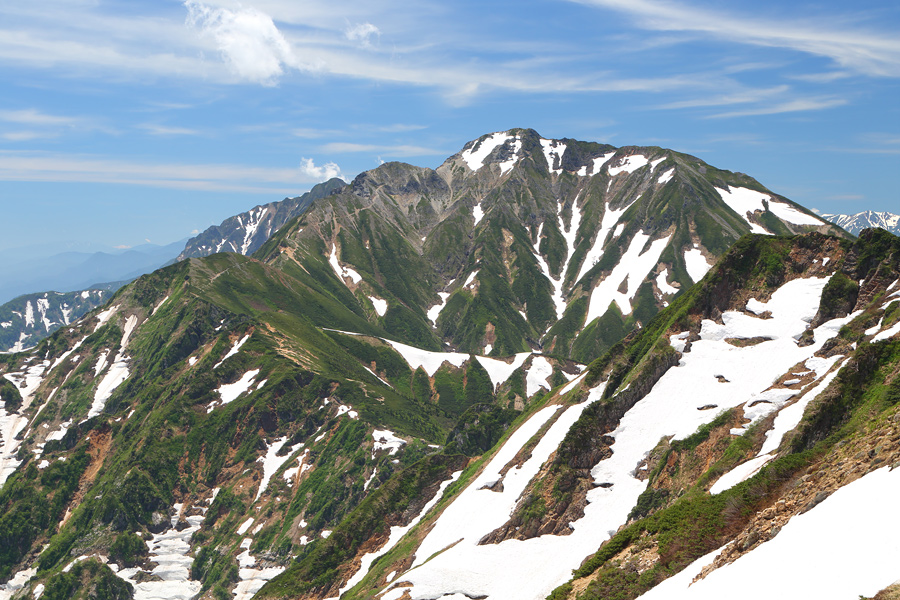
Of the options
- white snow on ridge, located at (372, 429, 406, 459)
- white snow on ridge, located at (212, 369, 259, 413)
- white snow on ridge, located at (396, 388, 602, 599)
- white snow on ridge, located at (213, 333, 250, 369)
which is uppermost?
white snow on ridge, located at (213, 333, 250, 369)

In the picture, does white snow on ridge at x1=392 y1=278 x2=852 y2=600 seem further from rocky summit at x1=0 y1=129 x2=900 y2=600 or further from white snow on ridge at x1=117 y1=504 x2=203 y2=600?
white snow on ridge at x1=117 y1=504 x2=203 y2=600

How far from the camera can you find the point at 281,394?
17475 centimetres

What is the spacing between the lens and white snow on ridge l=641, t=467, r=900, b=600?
66.9 feet

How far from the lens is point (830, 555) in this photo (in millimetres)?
22250

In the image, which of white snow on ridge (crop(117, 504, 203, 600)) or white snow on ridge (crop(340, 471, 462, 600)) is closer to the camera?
white snow on ridge (crop(340, 471, 462, 600))

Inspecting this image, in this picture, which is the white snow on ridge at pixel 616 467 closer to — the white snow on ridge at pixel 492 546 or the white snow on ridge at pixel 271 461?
the white snow on ridge at pixel 492 546

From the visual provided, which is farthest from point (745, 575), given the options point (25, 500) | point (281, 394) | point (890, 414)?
point (25, 500)

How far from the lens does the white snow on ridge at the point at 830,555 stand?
2039 cm

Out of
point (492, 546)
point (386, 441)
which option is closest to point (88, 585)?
point (386, 441)

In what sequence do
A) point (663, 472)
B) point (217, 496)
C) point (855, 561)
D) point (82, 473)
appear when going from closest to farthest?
1. point (855, 561)
2. point (663, 472)
3. point (217, 496)
4. point (82, 473)

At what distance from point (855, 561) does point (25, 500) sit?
191 metres

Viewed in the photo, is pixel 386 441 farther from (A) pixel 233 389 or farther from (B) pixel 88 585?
(B) pixel 88 585

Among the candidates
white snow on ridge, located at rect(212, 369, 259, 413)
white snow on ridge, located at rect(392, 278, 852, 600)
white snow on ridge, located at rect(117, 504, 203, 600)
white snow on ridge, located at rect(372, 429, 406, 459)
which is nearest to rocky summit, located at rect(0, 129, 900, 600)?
white snow on ridge, located at rect(392, 278, 852, 600)

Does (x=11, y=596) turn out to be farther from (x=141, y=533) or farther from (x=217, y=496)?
(x=217, y=496)
